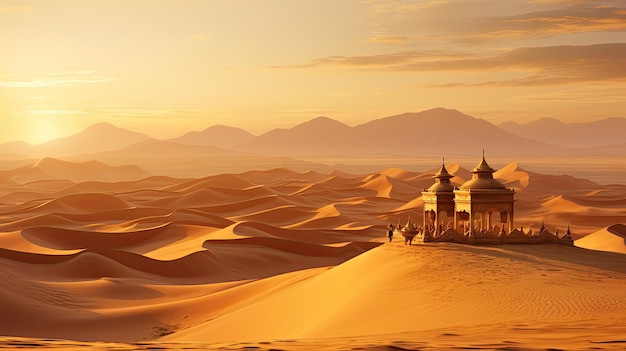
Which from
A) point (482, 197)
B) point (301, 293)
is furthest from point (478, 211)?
point (301, 293)

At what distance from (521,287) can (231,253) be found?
23.4 metres

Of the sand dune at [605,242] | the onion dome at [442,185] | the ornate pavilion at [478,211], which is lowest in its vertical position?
the sand dune at [605,242]

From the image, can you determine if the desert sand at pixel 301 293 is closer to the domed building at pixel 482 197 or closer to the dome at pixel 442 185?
the domed building at pixel 482 197

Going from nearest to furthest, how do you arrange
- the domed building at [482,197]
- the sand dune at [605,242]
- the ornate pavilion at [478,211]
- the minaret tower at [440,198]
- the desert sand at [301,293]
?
the desert sand at [301,293], the ornate pavilion at [478,211], the domed building at [482,197], the minaret tower at [440,198], the sand dune at [605,242]

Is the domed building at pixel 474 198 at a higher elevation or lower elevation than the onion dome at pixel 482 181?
lower

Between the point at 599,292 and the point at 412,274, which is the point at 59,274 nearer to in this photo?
the point at 412,274

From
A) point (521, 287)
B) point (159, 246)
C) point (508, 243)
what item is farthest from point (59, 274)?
point (521, 287)

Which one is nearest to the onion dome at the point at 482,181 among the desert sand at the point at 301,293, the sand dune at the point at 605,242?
the desert sand at the point at 301,293

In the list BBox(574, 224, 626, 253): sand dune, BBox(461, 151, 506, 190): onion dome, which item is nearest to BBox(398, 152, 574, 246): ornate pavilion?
BBox(461, 151, 506, 190): onion dome

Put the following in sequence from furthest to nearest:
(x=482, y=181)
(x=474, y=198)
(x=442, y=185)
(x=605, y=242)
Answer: (x=605, y=242), (x=442, y=185), (x=482, y=181), (x=474, y=198)

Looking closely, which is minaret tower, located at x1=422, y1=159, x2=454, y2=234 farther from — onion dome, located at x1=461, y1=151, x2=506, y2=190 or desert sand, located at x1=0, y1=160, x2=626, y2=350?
desert sand, located at x1=0, y1=160, x2=626, y2=350

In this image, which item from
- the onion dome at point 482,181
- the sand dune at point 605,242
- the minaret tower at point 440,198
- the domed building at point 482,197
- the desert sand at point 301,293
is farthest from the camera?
the sand dune at point 605,242

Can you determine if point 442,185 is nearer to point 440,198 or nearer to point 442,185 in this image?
point 442,185

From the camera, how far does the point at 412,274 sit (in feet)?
84.6
